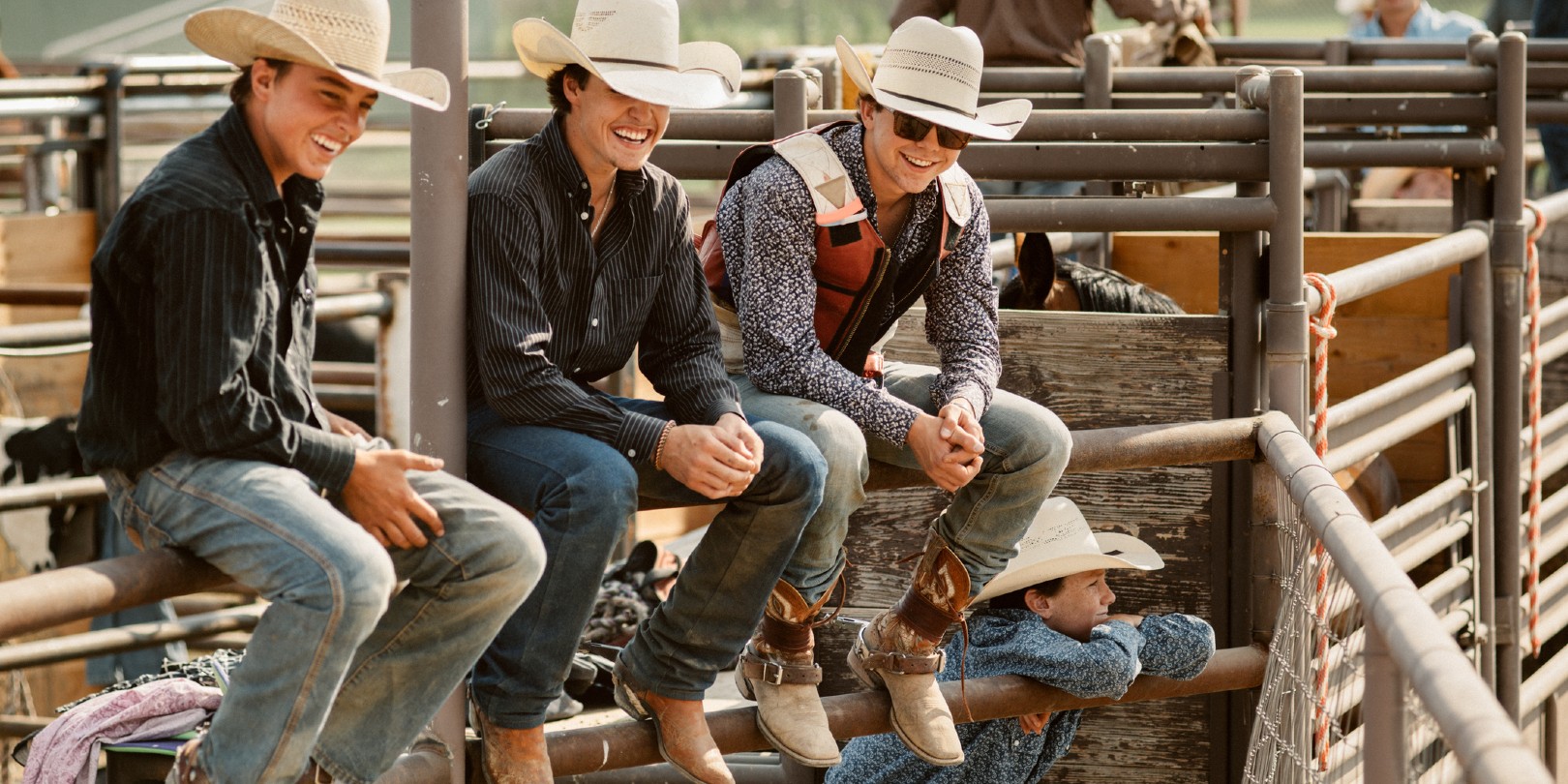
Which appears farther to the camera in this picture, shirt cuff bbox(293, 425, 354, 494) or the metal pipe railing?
the metal pipe railing

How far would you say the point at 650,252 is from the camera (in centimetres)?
303

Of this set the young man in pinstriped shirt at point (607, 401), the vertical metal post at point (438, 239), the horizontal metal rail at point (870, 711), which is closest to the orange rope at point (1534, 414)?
the horizontal metal rail at point (870, 711)

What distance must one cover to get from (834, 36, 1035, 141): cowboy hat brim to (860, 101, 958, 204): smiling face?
0.13 feet

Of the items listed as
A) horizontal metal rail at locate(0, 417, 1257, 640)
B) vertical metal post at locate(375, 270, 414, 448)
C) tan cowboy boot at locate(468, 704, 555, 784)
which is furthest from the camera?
vertical metal post at locate(375, 270, 414, 448)

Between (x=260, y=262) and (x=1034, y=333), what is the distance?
2.09 metres

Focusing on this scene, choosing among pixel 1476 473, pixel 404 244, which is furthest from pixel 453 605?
pixel 404 244

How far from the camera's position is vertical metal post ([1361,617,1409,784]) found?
227 cm

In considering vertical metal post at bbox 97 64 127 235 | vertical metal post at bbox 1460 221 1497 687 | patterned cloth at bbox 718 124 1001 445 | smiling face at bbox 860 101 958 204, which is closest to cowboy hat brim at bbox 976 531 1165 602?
patterned cloth at bbox 718 124 1001 445

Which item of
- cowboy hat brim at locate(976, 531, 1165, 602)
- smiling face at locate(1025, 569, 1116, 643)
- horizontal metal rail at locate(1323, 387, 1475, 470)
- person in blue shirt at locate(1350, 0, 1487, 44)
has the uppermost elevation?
person in blue shirt at locate(1350, 0, 1487, 44)

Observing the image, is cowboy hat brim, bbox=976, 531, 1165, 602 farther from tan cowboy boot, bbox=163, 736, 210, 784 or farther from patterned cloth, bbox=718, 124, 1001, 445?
tan cowboy boot, bbox=163, 736, 210, 784

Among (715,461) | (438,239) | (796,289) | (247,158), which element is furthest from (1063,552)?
(247,158)

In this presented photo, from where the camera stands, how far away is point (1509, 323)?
16.7 feet

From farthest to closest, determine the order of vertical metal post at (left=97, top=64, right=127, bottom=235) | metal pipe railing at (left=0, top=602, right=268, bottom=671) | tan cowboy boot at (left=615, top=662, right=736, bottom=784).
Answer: vertical metal post at (left=97, top=64, right=127, bottom=235), metal pipe railing at (left=0, top=602, right=268, bottom=671), tan cowboy boot at (left=615, top=662, right=736, bottom=784)

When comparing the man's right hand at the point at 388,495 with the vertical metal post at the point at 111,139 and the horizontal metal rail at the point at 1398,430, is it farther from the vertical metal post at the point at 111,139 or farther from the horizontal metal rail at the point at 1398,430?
the vertical metal post at the point at 111,139
